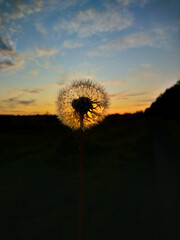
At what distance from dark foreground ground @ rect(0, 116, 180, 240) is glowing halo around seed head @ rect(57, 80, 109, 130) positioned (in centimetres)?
19

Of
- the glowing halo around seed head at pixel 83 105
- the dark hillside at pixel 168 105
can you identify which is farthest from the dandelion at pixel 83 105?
the dark hillside at pixel 168 105

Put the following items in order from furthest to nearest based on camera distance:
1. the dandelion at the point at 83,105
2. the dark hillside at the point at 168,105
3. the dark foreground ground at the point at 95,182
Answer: the dark hillside at the point at 168,105 < the dark foreground ground at the point at 95,182 < the dandelion at the point at 83,105

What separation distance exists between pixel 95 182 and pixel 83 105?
248 inches

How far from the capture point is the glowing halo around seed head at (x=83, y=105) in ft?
7.04

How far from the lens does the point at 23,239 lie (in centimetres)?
494

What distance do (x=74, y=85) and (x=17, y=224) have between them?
15.2ft

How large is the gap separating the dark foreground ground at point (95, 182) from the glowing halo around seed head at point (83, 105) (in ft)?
0.63

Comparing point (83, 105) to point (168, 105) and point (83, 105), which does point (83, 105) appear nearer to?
point (83, 105)

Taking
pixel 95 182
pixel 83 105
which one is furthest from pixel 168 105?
pixel 83 105

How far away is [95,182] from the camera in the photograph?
312 inches

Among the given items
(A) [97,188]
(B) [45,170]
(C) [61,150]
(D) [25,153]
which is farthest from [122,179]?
(D) [25,153]

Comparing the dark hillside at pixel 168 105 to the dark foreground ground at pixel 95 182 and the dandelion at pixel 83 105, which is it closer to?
the dark foreground ground at pixel 95 182

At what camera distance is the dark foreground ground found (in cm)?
525

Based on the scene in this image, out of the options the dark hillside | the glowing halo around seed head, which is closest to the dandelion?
the glowing halo around seed head
